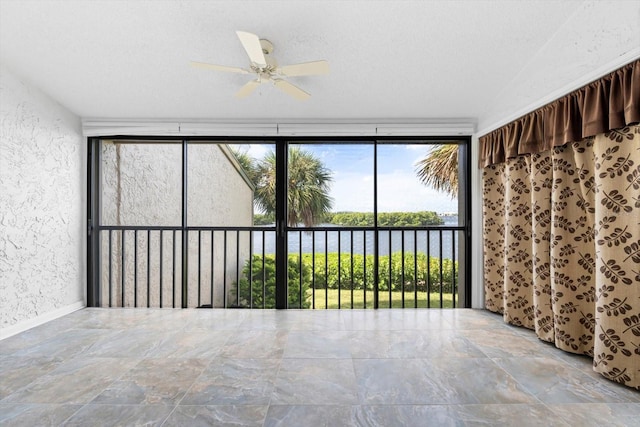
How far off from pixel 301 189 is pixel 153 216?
188cm

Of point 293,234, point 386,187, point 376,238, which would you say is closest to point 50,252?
point 293,234

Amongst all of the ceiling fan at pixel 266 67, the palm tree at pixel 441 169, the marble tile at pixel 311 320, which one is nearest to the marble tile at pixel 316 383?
the marble tile at pixel 311 320

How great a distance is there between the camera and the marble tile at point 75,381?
1.74m

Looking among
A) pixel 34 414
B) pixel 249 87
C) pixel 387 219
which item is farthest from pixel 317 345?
pixel 249 87

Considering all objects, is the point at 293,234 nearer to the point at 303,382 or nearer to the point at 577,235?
the point at 303,382

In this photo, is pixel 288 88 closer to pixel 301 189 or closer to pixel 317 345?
pixel 301 189

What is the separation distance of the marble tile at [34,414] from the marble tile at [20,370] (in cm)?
20

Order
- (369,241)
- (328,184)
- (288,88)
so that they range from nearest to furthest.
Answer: (288,88) < (369,241) < (328,184)

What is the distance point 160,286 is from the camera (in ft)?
12.6

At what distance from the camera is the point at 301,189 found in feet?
12.8

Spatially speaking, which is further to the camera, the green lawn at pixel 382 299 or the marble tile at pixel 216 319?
the green lawn at pixel 382 299

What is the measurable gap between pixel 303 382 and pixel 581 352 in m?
1.95

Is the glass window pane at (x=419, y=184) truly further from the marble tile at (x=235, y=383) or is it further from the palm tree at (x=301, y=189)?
the marble tile at (x=235, y=383)

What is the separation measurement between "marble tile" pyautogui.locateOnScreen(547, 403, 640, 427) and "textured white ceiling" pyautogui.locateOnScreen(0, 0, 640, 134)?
74.7 inches
